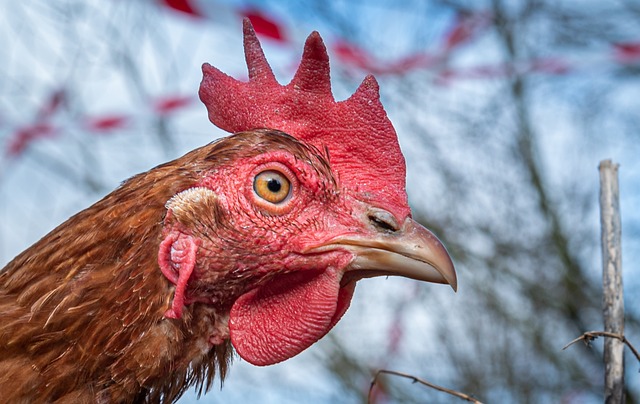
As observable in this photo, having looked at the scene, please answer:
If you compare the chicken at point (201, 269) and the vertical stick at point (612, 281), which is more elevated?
the vertical stick at point (612, 281)

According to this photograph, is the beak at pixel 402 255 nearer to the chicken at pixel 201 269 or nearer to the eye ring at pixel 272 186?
the chicken at pixel 201 269

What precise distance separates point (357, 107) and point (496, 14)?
17.2ft

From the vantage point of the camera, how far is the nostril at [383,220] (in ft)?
7.75

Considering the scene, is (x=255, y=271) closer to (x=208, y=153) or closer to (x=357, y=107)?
(x=208, y=153)

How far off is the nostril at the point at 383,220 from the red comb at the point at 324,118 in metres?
0.05

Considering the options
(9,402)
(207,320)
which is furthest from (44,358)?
(207,320)

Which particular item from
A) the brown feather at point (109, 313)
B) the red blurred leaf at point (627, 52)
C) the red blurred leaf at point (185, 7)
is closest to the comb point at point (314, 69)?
the brown feather at point (109, 313)

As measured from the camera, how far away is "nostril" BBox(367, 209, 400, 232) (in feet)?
7.75

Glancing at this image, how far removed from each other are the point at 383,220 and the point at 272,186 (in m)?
0.32

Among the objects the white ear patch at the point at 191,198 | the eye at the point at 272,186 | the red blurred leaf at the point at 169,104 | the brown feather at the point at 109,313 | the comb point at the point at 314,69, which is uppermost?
the red blurred leaf at the point at 169,104

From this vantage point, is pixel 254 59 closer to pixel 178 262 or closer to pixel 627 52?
pixel 178 262

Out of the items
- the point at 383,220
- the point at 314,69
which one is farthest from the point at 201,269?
the point at 314,69

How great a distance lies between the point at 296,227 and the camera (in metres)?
2.36

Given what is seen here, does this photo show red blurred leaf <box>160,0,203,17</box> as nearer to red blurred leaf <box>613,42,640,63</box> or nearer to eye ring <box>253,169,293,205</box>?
red blurred leaf <box>613,42,640,63</box>
